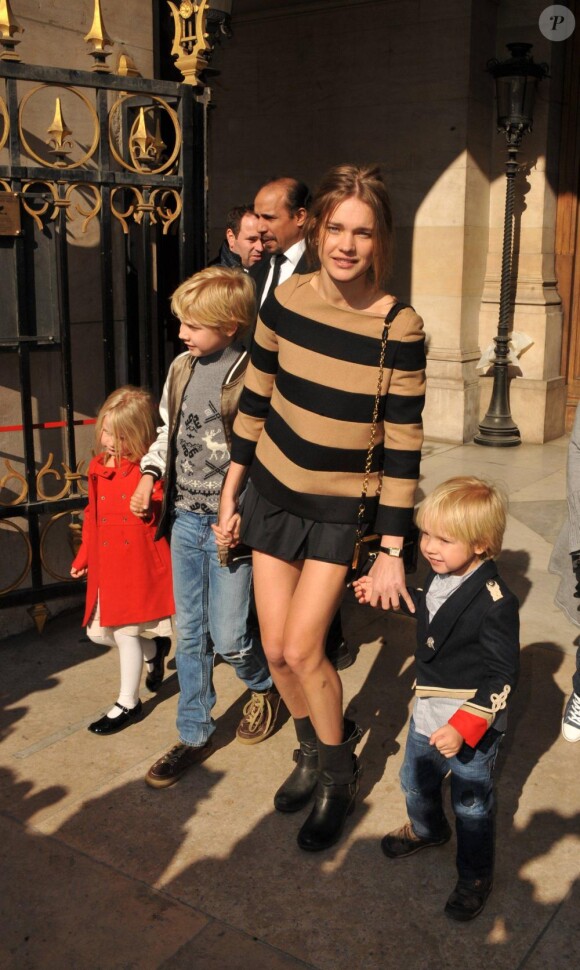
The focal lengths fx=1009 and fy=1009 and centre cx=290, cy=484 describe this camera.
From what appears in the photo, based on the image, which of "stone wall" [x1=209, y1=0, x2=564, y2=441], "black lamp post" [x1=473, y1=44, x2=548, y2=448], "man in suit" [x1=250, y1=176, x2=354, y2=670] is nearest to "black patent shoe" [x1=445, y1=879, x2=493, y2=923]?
"man in suit" [x1=250, y1=176, x2=354, y2=670]

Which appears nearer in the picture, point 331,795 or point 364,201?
point 364,201

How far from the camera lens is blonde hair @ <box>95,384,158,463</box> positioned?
13.2ft

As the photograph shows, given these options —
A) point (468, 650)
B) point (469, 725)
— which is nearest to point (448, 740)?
point (469, 725)

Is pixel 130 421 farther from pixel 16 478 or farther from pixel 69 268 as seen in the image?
pixel 69 268

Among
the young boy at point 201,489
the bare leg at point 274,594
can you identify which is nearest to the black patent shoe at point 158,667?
the young boy at point 201,489

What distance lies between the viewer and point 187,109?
4.71 m

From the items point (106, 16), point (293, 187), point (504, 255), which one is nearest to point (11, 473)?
point (293, 187)

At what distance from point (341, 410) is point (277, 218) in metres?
1.46

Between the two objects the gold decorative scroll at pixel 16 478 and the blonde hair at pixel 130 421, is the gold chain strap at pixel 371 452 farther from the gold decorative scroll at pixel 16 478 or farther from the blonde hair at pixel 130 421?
the gold decorative scroll at pixel 16 478

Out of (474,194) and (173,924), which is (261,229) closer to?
(173,924)

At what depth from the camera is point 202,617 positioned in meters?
3.79

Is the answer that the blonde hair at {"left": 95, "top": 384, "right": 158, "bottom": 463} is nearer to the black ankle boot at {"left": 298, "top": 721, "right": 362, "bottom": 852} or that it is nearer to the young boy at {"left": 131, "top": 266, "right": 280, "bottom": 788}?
the young boy at {"left": 131, "top": 266, "right": 280, "bottom": 788}

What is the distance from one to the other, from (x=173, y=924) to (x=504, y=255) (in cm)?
724

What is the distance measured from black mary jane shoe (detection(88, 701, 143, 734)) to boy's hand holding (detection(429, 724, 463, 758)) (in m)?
1.70
